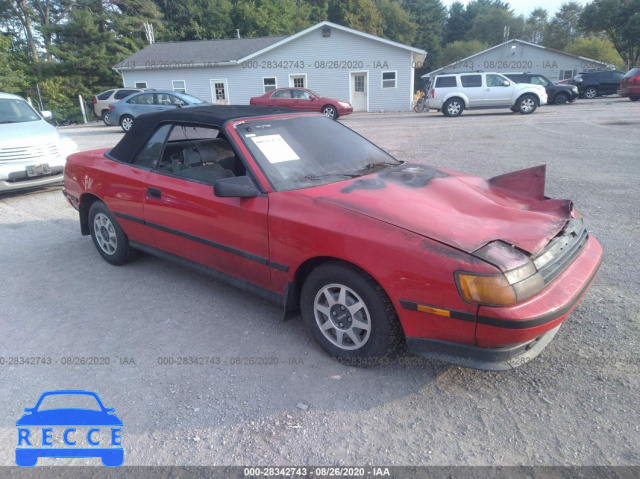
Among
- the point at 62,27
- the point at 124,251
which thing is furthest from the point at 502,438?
the point at 62,27

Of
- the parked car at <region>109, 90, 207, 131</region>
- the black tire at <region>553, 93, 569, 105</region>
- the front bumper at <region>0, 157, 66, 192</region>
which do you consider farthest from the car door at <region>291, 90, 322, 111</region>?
the front bumper at <region>0, 157, 66, 192</region>

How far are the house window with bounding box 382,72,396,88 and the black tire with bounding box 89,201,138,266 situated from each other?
24405 millimetres

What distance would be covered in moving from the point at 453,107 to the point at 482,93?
1256 mm

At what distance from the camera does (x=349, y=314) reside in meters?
2.80

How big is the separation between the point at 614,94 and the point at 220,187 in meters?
31.3

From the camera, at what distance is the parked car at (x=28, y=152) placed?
716cm

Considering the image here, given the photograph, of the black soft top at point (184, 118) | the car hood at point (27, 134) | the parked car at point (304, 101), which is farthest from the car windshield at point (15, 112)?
the parked car at point (304, 101)

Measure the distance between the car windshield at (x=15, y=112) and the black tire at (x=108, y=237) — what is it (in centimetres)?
503

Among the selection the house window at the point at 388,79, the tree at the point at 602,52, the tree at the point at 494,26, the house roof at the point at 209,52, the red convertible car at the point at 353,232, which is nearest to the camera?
the red convertible car at the point at 353,232

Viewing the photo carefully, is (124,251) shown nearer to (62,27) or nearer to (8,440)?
(8,440)

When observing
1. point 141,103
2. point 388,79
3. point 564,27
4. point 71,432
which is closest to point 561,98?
point 388,79

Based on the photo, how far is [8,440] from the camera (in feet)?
7.91

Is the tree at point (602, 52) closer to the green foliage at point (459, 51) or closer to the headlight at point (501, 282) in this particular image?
the green foliage at point (459, 51)

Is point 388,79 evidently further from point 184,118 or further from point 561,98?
point 184,118
